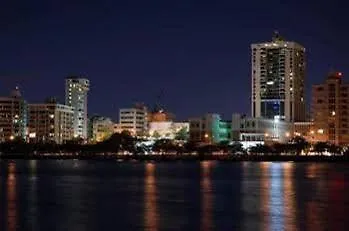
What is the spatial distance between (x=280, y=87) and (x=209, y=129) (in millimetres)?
40138

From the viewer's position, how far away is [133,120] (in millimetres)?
188500

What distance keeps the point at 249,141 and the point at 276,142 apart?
558 centimetres

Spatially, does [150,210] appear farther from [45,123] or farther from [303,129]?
[45,123]

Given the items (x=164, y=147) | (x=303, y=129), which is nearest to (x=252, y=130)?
(x=303, y=129)

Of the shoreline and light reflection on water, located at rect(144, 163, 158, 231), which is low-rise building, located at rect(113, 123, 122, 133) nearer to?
the shoreline

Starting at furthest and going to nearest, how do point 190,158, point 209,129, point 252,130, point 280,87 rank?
point 280,87 → point 209,129 → point 252,130 → point 190,158

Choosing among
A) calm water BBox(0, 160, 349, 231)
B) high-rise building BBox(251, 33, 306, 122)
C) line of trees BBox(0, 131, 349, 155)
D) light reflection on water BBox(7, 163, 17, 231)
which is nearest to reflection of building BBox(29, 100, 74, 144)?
line of trees BBox(0, 131, 349, 155)

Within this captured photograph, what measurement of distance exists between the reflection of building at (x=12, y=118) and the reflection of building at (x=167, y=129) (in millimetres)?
31700

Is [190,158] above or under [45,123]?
under

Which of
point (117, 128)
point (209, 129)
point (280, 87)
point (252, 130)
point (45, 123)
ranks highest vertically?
point (280, 87)

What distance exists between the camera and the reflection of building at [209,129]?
→ 520 feet

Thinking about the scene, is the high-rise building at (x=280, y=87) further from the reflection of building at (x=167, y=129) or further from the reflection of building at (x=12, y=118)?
the reflection of building at (x=12, y=118)

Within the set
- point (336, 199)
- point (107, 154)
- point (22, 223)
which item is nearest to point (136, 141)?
point (107, 154)

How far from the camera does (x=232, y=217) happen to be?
34781 millimetres
